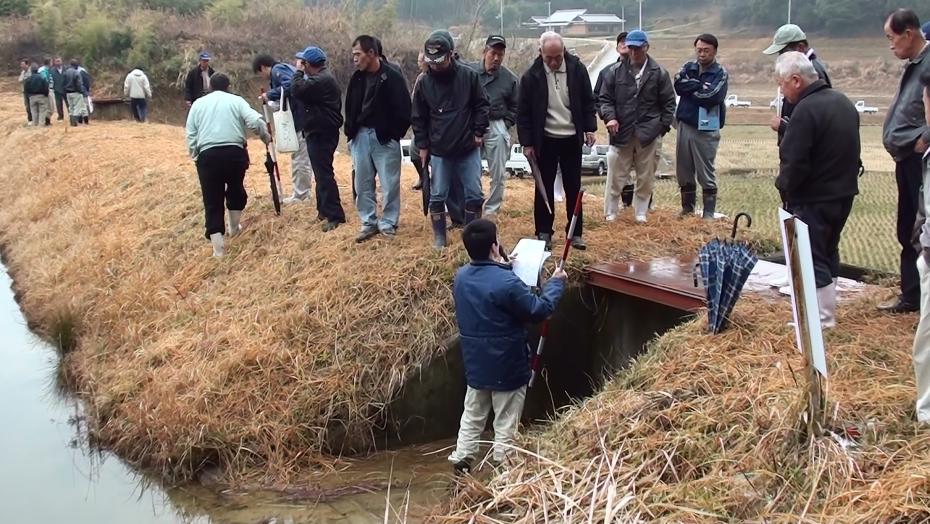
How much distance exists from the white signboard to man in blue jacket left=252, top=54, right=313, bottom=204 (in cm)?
533

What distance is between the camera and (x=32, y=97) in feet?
62.2

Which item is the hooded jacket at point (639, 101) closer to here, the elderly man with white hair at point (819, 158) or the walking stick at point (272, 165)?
the elderly man with white hair at point (819, 158)

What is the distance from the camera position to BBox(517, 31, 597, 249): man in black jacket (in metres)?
7.02

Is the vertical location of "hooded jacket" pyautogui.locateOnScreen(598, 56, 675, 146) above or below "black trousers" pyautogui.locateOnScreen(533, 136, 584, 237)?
above

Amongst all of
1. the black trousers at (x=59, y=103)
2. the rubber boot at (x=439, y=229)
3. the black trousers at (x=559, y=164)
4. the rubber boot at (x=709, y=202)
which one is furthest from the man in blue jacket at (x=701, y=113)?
the black trousers at (x=59, y=103)

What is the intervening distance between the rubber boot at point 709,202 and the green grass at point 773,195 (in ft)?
1.65

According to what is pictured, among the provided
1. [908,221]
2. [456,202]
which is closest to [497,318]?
[908,221]

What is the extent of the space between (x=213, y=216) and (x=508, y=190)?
3574 mm

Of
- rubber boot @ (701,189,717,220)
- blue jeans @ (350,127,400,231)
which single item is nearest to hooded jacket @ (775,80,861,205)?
rubber boot @ (701,189,717,220)

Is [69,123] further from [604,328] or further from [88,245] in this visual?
[604,328]

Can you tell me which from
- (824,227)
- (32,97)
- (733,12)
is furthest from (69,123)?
(733,12)

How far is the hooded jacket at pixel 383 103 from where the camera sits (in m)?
7.43

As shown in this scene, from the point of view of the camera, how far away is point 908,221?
5547mm

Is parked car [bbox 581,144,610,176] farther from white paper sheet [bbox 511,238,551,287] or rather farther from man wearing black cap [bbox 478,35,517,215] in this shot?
white paper sheet [bbox 511,238,551,287]
